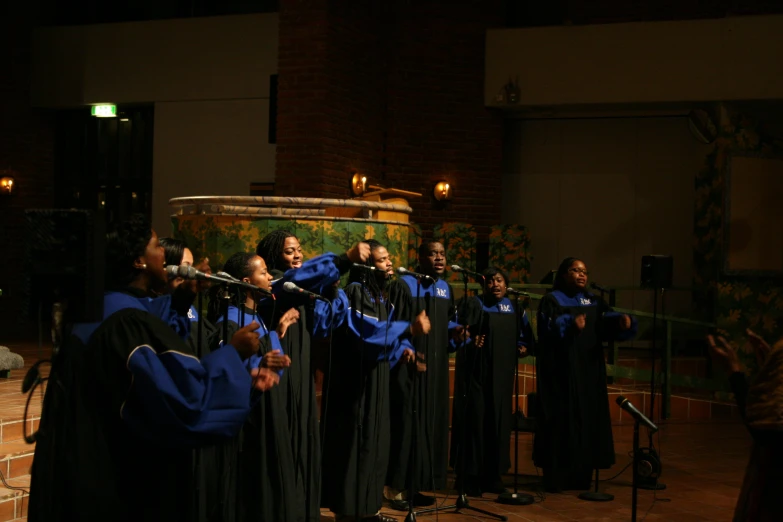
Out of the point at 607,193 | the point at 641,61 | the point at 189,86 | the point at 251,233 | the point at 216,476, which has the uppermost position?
the point at 641,61

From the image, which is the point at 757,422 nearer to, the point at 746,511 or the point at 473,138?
the point at 746,511

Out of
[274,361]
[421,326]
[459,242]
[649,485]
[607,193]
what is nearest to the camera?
[274,361]

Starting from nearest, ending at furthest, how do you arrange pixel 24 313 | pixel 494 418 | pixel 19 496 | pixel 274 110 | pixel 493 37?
pixel 24 313
pixel 19 496
pixel 494 418
pixel 274 110
pixel 493 37

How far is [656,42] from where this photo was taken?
36.3 ft

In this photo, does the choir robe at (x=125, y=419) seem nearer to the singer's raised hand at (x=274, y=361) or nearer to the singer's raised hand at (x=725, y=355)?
the singer's raised hand at (x=274, y=361)

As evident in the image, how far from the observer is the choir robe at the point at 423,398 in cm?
597

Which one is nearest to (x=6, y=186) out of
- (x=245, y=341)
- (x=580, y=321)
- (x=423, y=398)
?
(x=423, y=398)

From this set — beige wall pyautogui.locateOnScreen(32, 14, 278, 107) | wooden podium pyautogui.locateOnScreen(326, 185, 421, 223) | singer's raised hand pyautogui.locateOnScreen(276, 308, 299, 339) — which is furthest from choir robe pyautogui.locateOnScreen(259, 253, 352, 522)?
beige wall pyautogui.locateOnScreen(32, 14, 278, 107)

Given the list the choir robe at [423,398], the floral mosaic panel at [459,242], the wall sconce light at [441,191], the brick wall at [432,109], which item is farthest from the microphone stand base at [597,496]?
the wall sconce light at [441,191]

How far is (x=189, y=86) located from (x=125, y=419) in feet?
34.5

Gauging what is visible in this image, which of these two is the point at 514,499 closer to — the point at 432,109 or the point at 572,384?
the point at 572,384

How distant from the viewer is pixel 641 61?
11148 mm

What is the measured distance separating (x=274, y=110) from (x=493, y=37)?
2.97 meters

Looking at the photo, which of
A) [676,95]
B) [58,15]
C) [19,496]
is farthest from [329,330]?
[58,15]
